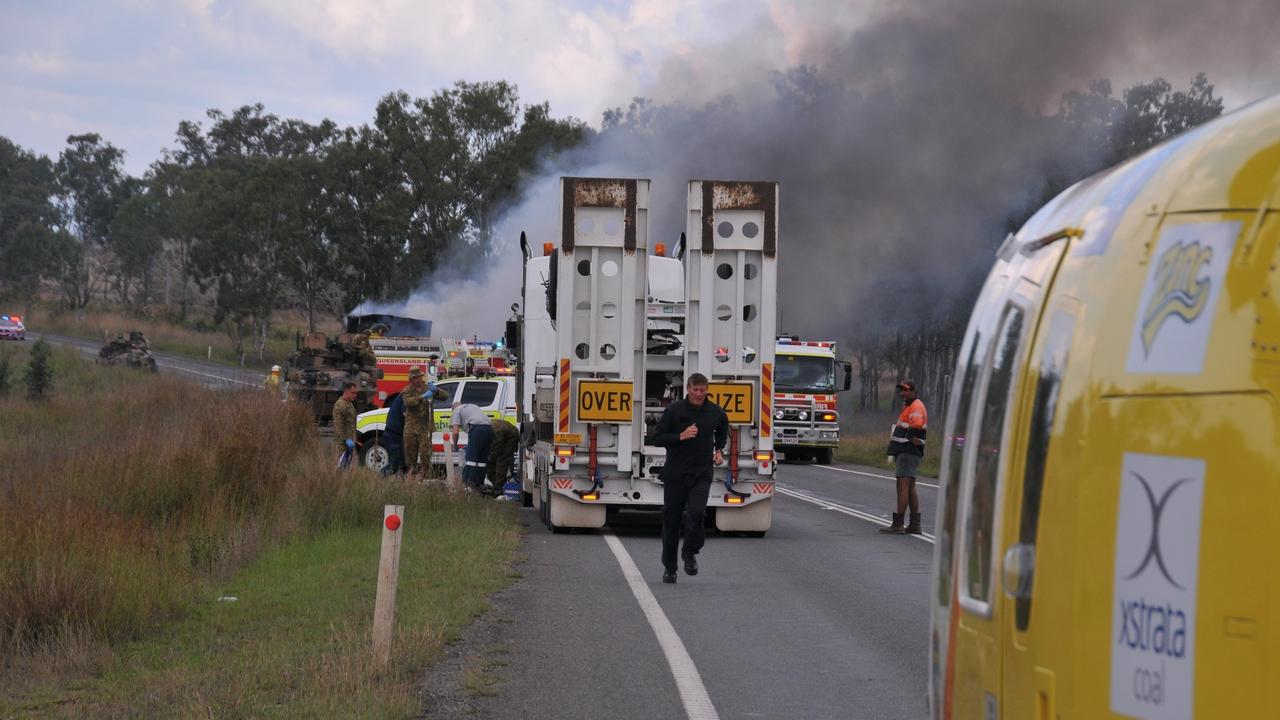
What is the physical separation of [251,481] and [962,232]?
30376 mm

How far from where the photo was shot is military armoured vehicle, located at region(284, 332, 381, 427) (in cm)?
3406

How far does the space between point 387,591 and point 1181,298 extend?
6.40 m

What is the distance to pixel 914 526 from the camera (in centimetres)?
1728

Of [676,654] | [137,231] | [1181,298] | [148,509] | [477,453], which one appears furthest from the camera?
[137,231]

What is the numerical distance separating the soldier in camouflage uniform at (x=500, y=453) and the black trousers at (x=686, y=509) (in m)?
7.90

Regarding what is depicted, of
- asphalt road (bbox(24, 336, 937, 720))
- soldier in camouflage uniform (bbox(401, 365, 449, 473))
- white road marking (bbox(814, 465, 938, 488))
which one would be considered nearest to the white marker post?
asphalt road (bbox(24, 336, 937, 720))

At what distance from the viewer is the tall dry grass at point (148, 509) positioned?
993 centimetres

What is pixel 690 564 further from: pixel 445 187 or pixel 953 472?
pixel 445 187

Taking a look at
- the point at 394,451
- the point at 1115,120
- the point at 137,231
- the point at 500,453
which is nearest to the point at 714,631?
the point at 500,453

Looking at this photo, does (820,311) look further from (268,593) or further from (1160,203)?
(1160,203)

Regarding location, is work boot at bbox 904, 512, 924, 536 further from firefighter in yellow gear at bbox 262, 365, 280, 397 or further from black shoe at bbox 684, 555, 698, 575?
firefighter in yellow gear at bbox 262, 365, 280, 397

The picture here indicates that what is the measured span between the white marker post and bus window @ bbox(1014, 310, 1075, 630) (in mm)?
5483

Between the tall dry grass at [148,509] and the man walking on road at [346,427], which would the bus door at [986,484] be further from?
the man walking on road at [346,427]

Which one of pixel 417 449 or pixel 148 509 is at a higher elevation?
pixel 417 449
